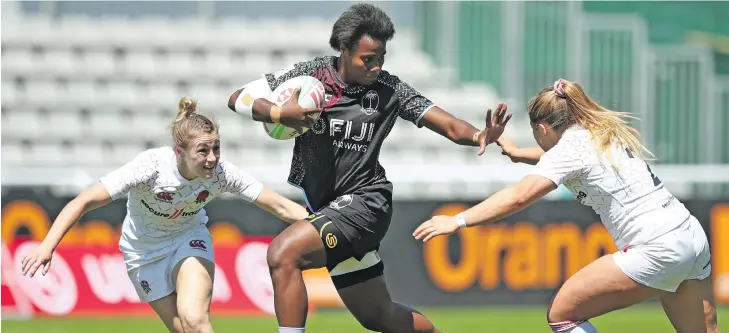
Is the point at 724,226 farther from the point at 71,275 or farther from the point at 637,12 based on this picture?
the point at 71,275

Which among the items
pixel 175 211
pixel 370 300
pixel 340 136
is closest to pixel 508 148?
pixel 340 136

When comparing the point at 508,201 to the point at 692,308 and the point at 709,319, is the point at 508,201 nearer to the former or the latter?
the point at 692,308

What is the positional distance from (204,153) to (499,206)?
1.83 meters

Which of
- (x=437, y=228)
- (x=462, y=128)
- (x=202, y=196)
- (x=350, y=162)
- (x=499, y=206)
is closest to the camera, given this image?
(x=437, y=228)

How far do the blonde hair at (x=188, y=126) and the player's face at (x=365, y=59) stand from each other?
2.98ft

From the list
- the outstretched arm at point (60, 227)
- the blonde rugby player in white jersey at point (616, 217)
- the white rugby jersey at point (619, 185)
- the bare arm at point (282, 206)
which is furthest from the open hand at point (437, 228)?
the outstretched arm at point (60, 227)

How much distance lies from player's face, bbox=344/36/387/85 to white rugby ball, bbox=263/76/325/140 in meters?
0.21

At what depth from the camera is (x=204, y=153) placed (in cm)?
671

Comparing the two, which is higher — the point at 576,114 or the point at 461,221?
the point at 576,114

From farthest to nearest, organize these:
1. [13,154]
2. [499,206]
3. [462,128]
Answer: [13,154] < [462,128] < [499,206]

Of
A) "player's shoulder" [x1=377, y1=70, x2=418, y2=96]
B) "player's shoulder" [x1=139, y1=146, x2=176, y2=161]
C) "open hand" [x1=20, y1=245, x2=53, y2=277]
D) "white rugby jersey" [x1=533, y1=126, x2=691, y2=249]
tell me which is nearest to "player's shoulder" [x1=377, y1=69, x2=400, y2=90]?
"player's shoulder" [x1=377, y1=70, x2=418, y2=96]

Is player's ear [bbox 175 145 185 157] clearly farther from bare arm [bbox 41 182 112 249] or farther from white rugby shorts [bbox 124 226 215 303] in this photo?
white rugby shorts [bbox 124 226 215 303]

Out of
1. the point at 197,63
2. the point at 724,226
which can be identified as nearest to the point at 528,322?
the point at 724,226

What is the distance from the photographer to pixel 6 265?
12.4 metres
